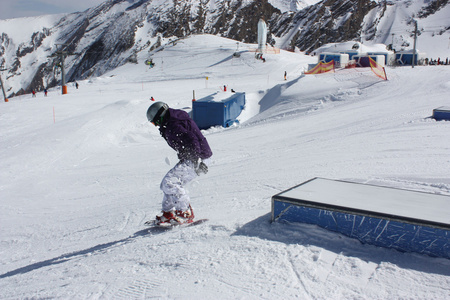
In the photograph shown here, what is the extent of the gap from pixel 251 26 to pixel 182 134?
129850 millimetres

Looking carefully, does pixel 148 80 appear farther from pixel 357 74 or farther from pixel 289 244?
pixel 289 244

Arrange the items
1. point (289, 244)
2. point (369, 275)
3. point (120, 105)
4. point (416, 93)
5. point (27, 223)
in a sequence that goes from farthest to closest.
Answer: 1. point (120, 105)
2. point (416, 93)
3. point (27, 223)
4. point (289, 244)
5. point (369, 275)

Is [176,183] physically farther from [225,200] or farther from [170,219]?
[225,200]

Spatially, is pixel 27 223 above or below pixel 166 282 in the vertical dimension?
below

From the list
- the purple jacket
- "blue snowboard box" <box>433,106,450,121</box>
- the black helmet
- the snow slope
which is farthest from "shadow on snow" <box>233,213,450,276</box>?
"blue snowboard box" <box>433,106,450,121</box>

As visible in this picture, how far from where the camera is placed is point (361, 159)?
24.9 feet

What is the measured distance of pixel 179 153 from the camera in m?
4.77

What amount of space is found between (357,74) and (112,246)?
20097 mm

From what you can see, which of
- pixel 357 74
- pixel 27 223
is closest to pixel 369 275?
pixel 27 223

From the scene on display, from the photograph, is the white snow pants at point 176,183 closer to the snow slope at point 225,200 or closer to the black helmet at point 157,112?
the snow slope at point 225,200

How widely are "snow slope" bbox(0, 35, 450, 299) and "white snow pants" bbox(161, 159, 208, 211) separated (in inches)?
16.8

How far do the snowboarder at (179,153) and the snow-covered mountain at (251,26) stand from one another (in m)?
74.5

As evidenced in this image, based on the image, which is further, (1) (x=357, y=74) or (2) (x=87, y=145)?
(1) (x=357, y=74)

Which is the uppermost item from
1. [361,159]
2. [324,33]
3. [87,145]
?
[324,33]
